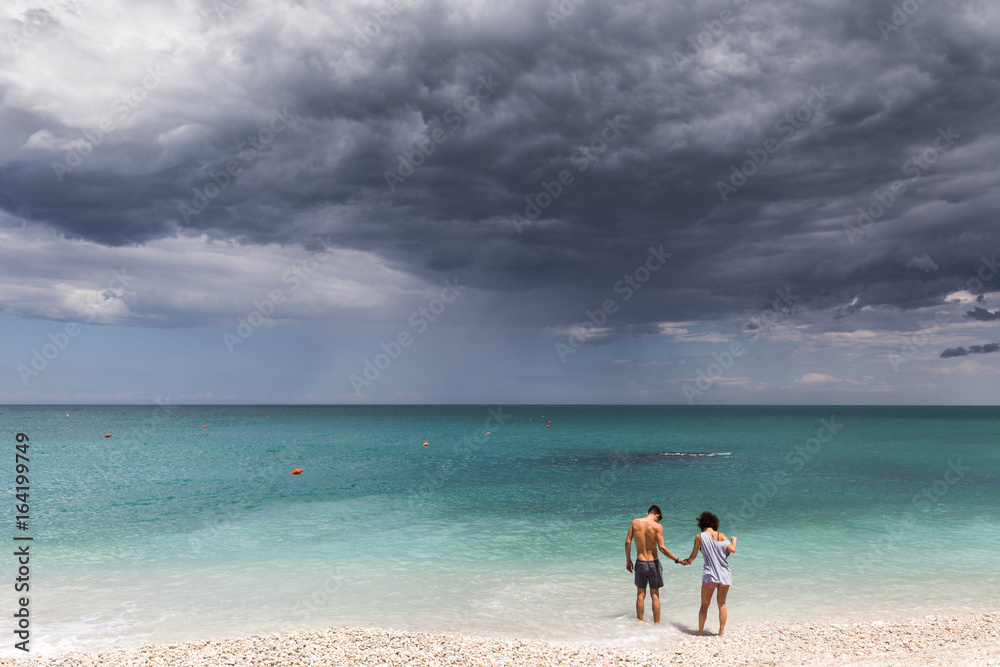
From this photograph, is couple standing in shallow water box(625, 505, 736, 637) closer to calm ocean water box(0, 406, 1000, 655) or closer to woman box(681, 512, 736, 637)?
woman box(681, 512, 736, 637)

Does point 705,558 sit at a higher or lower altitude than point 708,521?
lower

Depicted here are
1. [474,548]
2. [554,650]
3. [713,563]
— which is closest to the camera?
[554,650]

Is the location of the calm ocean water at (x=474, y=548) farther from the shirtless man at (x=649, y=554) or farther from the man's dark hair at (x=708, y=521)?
the man's dark hair at (x=708, y=521)

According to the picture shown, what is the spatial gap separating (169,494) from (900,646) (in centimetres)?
3133

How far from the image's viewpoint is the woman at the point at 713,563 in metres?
10.8

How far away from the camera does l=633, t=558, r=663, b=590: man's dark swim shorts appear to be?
11.5 m

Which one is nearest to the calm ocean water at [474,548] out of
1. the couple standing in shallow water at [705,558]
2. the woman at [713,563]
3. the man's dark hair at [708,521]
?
the couple standing in shallow water at [705,558]

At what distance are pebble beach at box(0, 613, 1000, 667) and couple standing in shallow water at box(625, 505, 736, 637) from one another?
0.74 meters

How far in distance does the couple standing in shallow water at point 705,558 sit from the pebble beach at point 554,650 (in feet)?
2.42

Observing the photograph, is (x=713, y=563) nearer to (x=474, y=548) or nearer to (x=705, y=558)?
(x=705, y=558)

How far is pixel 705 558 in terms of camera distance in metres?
10.9

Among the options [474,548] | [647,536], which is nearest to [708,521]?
[647,536]

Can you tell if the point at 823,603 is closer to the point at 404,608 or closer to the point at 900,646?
the point at 900,646

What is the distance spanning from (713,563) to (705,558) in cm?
16
